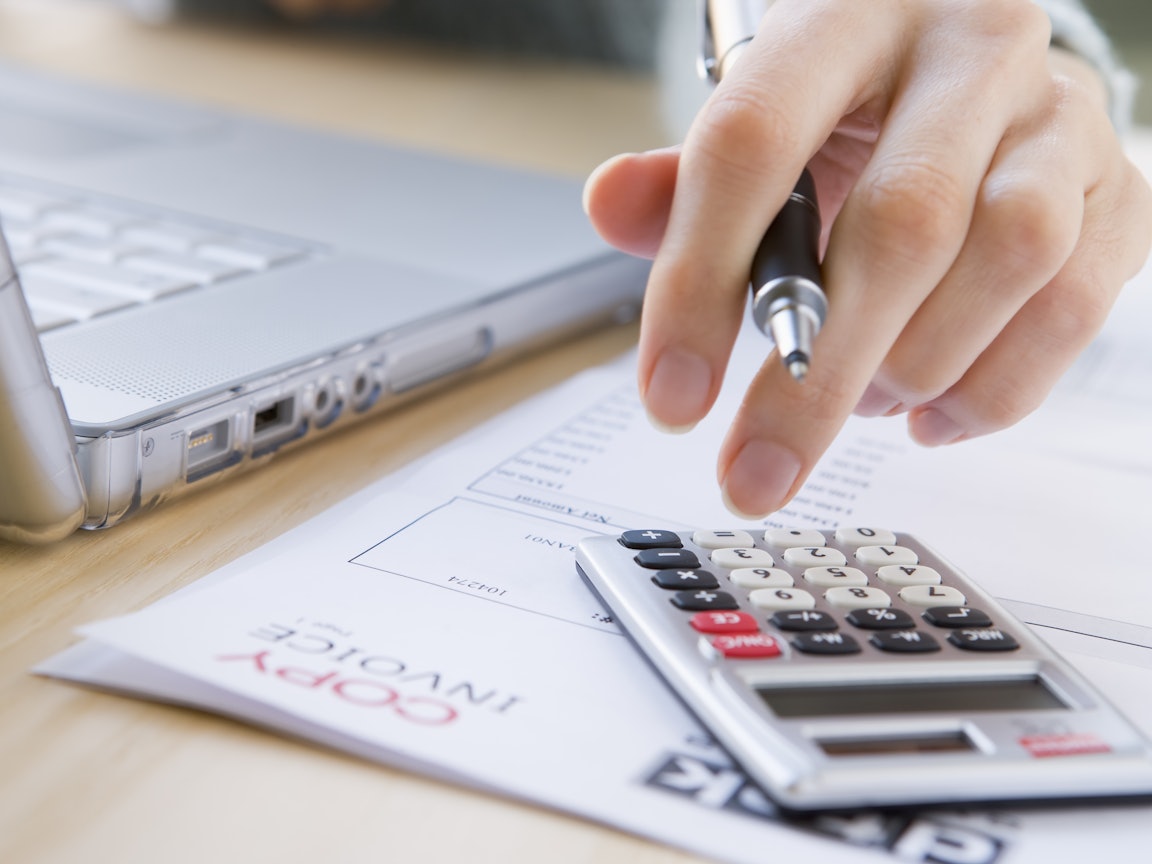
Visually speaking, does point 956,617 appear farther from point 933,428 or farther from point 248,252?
point 248,252

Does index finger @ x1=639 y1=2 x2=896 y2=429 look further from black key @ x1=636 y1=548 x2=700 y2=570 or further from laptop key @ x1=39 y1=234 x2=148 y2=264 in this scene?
laptop key @ x1=39 y1=234 x2=148 y2=264

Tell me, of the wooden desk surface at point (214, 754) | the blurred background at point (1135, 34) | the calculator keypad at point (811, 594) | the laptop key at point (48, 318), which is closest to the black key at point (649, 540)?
the calculator keypad at point (811, 594)

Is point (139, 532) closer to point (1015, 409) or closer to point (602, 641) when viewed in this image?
point (602, 641)

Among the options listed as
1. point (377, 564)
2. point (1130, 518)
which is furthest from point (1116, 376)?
point (377, 564)

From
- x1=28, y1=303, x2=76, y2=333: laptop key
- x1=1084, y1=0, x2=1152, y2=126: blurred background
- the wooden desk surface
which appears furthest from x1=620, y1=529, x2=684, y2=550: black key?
x1=1084, y1=0, x2=1152, y2=126: blurred background

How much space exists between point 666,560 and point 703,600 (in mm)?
27

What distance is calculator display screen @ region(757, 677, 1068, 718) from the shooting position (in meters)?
0.29

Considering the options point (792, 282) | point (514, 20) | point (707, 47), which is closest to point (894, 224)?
point (792, 282)

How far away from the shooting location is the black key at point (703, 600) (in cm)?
33

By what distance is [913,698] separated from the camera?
30 centimetres

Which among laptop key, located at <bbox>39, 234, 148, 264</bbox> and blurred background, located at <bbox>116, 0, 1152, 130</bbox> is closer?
laptop key, located at <bbox>39, 234, 148, 264</bbox>

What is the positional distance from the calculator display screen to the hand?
0.07 m

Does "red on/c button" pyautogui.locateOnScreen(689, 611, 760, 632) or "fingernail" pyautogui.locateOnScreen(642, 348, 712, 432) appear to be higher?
"fingernail" pyautogui.locateOnScreen(642, 348, 712, 432)

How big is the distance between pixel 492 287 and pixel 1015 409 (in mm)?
234
